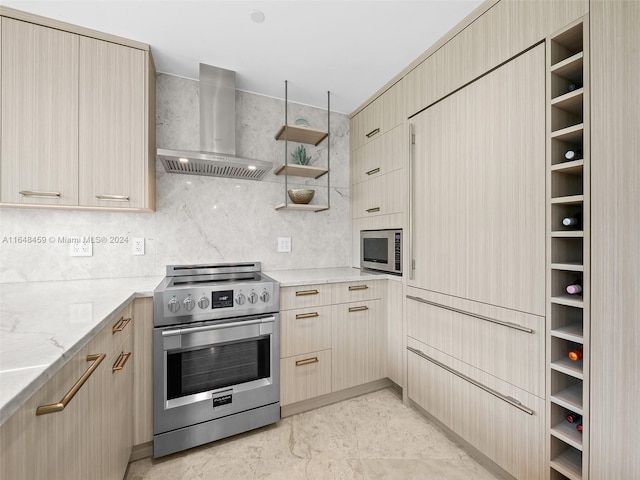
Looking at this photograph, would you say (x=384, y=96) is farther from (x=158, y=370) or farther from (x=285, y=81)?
(x=158, y=370)

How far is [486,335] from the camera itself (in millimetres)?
1520

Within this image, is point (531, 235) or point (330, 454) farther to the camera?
point (330, 454)

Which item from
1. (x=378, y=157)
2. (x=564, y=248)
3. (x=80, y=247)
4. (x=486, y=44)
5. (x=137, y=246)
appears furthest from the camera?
(x=378, y=157)

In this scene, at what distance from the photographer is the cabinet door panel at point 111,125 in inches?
67.9

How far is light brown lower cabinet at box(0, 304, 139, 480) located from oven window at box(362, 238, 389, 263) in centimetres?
170

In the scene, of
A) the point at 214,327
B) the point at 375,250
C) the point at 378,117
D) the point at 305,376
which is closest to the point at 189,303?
the point at 214,327

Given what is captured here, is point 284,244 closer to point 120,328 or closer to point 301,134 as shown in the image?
point 301,134

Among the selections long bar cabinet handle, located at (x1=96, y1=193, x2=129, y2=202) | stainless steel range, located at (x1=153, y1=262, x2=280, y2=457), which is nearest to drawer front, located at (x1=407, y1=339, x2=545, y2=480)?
stainless steel range, located at (x1=153, y1=262, x2=280, y2=457)

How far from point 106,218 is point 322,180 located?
1.69m

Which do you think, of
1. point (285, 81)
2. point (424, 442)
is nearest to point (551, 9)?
point (285, 81)

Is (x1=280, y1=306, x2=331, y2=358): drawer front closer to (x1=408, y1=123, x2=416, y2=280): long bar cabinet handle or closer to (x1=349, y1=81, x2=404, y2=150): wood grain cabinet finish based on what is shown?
(x1=408, y1=123, x2=416, y2=280): long bar cabinet handle

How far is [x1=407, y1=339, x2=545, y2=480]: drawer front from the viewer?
1.30 m

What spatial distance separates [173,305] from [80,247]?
932mm

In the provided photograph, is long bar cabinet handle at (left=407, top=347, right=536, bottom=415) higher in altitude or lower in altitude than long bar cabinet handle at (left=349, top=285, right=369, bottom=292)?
lower
